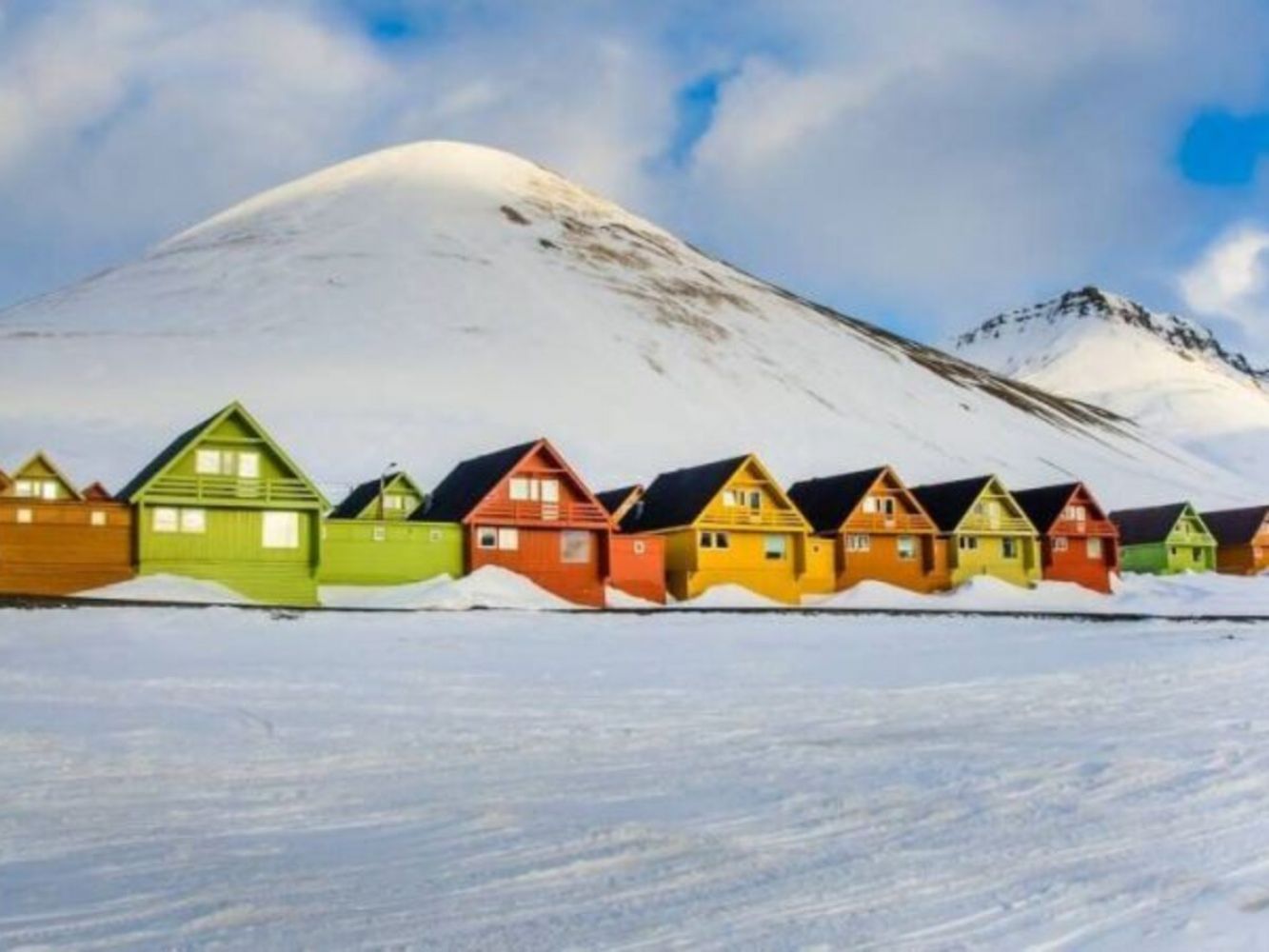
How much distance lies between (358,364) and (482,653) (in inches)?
3732

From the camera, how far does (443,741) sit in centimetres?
1571

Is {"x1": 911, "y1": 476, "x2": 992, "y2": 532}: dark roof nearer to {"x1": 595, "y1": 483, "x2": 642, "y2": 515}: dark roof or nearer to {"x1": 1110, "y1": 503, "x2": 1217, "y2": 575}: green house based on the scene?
{"x1": 595, "y1": 483, "x2": 642, "y2": 515}: dark roof

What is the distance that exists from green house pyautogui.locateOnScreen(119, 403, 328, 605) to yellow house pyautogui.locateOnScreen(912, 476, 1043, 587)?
33.4m

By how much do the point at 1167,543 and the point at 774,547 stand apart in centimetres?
3999

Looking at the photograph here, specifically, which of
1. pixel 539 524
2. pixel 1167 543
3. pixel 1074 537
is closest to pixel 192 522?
pixel 539 524

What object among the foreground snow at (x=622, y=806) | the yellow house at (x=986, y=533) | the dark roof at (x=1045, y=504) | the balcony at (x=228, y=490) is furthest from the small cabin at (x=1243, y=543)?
the foreground snow at (x=622, y=806)

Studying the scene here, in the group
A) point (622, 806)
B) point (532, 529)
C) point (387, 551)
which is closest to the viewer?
point (622, 806)

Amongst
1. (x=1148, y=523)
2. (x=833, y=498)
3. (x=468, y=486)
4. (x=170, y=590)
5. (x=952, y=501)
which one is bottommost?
(x=170, y=590)

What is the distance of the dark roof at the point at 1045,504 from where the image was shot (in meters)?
69.4

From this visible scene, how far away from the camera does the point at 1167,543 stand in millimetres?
84812

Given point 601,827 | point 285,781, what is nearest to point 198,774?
point 285,781

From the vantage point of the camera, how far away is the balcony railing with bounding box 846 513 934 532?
61.5m

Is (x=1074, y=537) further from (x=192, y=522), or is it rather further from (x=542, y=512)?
(x=192, y=522)

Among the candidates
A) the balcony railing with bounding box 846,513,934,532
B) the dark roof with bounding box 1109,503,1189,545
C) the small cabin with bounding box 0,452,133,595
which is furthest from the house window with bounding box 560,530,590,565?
the dark roof with bounding box 1109,503,1189,545
